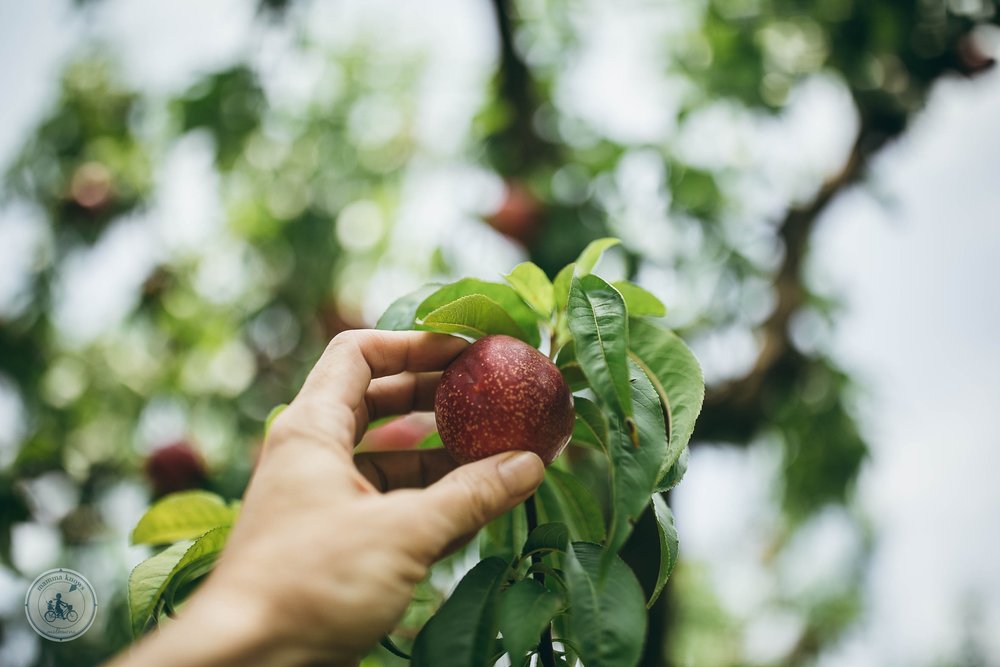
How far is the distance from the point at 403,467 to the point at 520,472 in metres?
0.23

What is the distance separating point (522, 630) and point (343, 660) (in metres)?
0.12

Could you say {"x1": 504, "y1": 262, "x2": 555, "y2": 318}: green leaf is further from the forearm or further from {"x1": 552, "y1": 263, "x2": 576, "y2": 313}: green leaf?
the forearm

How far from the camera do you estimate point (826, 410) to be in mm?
1991

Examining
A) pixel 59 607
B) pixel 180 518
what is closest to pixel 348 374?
pixel 180 518

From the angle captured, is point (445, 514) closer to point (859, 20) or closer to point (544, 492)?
point (544, 492)

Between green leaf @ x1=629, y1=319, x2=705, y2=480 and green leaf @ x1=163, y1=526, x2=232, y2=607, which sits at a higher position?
green leaf @ x1=629, y1=319, x2=705, y2=480

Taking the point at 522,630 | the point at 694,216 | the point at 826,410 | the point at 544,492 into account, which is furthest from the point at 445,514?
the point at 826,410

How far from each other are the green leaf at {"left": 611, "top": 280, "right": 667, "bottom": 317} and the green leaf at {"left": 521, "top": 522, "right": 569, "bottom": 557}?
0.21 metres

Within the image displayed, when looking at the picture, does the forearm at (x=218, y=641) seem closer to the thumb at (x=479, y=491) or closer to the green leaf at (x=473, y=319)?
the thumb at (x=479, y=491)

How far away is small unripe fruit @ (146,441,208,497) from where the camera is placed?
1.53 m

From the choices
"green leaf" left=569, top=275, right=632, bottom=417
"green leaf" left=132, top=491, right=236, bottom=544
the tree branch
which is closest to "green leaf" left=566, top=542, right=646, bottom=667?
"green leaf" left=569, top=275, right=632, bottom=417

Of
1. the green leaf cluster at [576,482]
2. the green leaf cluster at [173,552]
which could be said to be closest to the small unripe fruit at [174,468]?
the green leaf cluster at [173,552]

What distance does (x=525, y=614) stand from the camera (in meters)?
0.49

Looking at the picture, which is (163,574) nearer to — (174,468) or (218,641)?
(218,641)
